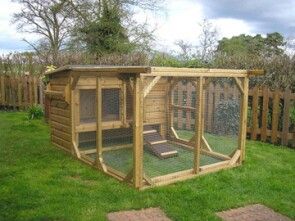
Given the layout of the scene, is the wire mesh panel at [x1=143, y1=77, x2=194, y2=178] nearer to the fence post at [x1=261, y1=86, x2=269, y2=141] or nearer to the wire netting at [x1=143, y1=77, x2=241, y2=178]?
the wire netting at [x1=143, y1=77, x2=241, y2=178]

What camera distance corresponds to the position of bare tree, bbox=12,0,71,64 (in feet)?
84.1

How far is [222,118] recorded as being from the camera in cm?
742

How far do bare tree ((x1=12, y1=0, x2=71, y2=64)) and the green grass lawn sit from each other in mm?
19444

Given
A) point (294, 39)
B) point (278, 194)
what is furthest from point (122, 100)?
point (294, 39)

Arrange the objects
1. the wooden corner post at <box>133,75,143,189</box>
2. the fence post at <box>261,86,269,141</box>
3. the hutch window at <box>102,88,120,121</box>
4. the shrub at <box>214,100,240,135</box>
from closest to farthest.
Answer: the wooden corner post at <box>133,75,143,189</box> < the hutch window at <box>102,88,120,121</box> < the shrub at <box>214,100,240,135</box> < the fence post at <box>261,86,269,141</box>

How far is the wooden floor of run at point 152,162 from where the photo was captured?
6.38 metres

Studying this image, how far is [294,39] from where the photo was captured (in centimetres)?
1558

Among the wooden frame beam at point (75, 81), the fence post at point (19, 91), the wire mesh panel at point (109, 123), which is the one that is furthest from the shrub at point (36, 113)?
the wooden frame beam at point (75, 81)

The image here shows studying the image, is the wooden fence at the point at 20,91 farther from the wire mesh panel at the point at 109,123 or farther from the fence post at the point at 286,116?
the fence post at the point at 286,116

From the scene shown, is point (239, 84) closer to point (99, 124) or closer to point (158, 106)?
point (158, 106)

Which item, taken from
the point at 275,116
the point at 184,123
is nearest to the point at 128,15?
the point at 275,116

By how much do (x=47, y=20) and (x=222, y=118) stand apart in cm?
2205

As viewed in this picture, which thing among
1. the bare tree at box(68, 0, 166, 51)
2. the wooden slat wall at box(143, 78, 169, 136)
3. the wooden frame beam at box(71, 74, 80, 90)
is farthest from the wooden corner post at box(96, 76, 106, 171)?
the bare tree at box(68, 0, 166, 51)

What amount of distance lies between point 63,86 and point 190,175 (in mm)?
3294
